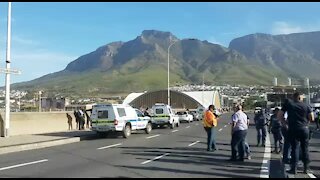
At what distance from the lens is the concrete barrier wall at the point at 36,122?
28.5 metres

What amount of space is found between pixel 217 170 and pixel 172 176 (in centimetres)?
162

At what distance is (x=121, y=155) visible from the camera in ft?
57.0

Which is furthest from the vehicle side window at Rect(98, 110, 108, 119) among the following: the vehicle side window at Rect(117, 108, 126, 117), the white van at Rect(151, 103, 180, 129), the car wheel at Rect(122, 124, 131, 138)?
the white van at Rect(151, 103, 180, 129)

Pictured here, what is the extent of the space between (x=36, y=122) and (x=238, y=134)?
62.6 feet

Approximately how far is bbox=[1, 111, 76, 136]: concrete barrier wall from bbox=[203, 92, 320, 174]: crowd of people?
13.7 m

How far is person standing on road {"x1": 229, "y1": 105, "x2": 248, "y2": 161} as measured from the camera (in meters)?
15.1

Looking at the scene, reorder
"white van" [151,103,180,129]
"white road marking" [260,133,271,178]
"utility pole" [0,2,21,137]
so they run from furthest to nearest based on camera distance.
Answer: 1. "white van" [151,103,180,129]
2. "utility pole" [0,2,21,137]
3. "white road marking" [260,133,271,178]

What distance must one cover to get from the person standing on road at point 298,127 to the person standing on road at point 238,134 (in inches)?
121

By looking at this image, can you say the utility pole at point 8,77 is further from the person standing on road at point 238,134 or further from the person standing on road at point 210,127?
the person standing on road at point 238,134

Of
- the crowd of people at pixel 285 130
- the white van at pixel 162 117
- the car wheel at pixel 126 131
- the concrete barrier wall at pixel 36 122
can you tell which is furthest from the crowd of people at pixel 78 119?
the crowd of people at pixel 285 130

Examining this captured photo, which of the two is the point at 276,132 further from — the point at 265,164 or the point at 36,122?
the point at 36,122

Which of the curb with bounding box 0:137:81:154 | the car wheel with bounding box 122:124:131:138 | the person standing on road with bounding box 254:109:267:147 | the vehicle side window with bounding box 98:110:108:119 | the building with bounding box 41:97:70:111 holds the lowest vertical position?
the curb with bounding box 0:137:81:154

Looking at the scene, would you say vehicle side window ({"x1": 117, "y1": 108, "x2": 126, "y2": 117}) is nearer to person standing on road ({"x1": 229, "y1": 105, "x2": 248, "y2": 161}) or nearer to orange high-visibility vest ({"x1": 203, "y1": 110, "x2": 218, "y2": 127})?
orange high-visibility vest ({"x1": 203, "y1": 110, "x2": 218, "y2": 127})

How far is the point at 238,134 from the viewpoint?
1520 cm
